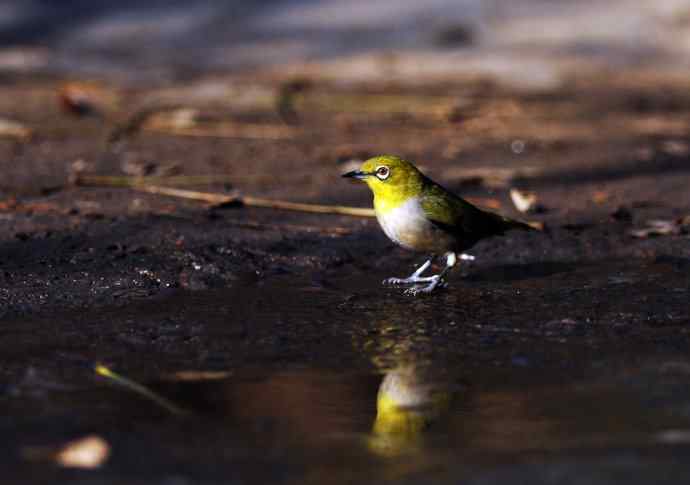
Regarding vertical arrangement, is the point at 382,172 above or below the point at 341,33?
above

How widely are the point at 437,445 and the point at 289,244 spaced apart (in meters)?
2.94

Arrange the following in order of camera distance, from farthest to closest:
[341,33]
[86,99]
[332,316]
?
1. [341,33]
2. [86,99]
3. [332,316]

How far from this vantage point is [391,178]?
5.88 metres

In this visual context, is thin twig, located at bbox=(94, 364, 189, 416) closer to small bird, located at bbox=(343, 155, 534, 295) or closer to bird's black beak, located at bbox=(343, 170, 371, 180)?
small bird, located at bbox=(343, 155, 534, 295)

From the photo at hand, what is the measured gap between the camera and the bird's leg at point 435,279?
5.49m

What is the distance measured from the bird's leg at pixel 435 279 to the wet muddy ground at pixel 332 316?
0.27 feet

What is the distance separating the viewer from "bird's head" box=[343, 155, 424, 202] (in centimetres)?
581

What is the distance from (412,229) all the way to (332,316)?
0.84 meters

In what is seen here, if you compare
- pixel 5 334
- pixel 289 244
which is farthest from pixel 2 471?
pixel 289 244

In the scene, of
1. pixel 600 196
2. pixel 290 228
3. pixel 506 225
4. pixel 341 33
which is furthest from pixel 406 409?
pixel 341 33

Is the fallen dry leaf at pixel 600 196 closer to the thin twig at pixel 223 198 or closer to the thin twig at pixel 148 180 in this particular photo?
the thin twig at pixel 223 198

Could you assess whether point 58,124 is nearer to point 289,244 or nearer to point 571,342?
point 289,244

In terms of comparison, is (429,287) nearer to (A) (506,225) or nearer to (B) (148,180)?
(A) (506,225)

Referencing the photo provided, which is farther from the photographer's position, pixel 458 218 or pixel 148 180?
pixel 148 180
